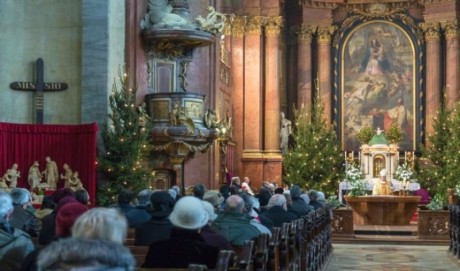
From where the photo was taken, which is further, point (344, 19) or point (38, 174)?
point (344, 19)

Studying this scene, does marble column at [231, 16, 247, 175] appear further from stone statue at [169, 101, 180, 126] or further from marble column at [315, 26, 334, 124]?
stone statue at [169, 101, 180, 126]

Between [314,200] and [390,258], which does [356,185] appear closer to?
[390,258]

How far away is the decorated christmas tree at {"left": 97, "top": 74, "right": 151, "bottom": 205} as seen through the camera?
63.1 feet

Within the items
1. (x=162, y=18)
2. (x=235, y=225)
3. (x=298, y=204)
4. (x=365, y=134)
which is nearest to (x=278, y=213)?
(x=298, y=204)

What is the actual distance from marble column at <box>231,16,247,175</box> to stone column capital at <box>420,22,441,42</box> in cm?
762

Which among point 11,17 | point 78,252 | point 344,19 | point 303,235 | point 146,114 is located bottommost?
point 303,235

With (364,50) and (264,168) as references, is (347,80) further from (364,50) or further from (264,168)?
(264,168)

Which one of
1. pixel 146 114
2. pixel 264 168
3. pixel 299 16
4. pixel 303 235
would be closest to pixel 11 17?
pixel 146 114

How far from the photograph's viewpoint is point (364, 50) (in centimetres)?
3625

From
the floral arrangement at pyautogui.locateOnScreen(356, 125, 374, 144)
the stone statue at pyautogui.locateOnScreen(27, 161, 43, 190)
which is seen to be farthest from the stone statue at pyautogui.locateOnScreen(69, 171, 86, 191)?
the floral arrangement at pyautogui.locateOnScreen(356, 125, 374, 144)

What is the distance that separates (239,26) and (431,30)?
26.3ft

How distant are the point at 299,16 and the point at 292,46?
131 cm

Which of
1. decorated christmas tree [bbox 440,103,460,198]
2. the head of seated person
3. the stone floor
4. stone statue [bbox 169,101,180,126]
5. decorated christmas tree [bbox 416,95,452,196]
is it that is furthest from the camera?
decorated christmas tree [bbox 416,95,452,196]

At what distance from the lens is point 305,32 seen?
Result: 35219mm
